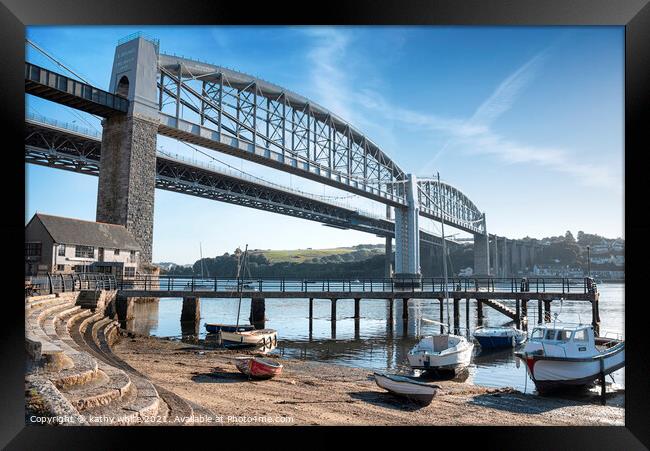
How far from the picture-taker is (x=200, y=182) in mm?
51719

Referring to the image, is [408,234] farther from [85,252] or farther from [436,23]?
[436,23]

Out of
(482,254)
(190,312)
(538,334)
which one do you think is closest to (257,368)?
(538,334)

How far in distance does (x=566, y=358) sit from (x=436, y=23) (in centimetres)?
957

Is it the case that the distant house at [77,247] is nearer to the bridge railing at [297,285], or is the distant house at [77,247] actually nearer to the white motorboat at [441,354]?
the bridge railing at [297,285]

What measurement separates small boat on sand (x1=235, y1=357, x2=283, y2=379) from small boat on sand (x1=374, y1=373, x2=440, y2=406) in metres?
3.08

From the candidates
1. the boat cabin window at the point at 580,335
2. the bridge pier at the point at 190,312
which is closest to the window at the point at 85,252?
the bridge pier at the point at 190,312

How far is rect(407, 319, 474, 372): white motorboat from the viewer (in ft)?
47.2

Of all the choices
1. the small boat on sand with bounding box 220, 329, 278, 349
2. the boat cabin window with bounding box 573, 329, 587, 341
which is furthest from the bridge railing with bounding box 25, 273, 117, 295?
the boat cabin window with bounding box 573, 329, 587, 341

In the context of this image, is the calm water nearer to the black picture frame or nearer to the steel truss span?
the black picture frame

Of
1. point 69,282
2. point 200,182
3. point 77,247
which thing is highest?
point 200,182

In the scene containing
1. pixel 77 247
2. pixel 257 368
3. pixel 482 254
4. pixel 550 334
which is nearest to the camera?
pixel 257 368
